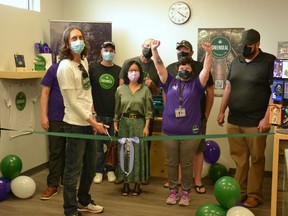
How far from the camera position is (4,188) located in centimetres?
362

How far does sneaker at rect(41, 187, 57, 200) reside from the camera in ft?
12.4

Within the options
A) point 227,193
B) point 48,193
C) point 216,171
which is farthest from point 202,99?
point 48,193

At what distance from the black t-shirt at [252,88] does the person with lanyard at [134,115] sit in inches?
35.1

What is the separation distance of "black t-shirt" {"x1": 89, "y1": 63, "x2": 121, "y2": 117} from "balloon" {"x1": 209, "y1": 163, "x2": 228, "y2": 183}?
4.35 feet

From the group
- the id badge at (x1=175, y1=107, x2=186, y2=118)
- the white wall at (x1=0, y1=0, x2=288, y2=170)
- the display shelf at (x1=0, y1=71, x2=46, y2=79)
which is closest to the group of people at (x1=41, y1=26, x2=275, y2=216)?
the id badge at (x1=175, y1=107, x2=186, y2=118)

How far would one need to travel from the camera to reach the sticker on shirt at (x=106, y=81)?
4.18 m

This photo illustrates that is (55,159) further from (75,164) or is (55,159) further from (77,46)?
(77,46)

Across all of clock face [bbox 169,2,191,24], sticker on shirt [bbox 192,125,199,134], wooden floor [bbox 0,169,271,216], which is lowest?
wooden floor [bbox 0,169,271,216]

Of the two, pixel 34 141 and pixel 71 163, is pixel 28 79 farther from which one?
pixel 71 163

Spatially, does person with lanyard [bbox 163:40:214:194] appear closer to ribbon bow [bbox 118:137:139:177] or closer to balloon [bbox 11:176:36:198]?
ribbon bow [bbox 118:137:139:177]

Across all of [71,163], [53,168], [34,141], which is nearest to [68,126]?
[71,163]

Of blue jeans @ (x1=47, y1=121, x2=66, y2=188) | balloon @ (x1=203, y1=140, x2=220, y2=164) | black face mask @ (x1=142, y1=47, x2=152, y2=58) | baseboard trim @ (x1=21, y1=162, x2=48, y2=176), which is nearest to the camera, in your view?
blue jeans @ (x1=47, y1=121, x2=66, y2=188)

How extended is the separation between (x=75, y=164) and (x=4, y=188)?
109 centimetres

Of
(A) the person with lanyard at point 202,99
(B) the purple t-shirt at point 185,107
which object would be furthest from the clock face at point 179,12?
(B) the purple t-shirt at point 185,107
